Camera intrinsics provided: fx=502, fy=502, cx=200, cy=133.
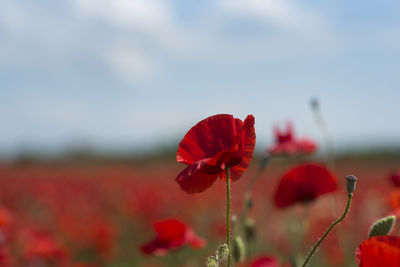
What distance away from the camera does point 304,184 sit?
1598 millimetres

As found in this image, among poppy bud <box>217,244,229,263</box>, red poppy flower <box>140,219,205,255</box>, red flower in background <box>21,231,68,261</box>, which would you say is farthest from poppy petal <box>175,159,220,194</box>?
red flower in background <box>21,231,68,261</box>

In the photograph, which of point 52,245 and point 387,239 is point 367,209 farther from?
point 387,239

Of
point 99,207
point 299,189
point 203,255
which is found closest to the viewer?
point 299,189

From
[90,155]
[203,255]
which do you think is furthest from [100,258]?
[90,155]

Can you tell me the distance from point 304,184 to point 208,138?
0.71 metres

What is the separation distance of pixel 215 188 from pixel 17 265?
404cm

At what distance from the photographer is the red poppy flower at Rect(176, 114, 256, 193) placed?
96 cm

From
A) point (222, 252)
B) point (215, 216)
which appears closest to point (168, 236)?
point (222, 252)

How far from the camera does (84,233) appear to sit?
432 cm

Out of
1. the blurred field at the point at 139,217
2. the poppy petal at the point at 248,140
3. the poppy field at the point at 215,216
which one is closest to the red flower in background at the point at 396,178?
the poppy field at the point at 215,216

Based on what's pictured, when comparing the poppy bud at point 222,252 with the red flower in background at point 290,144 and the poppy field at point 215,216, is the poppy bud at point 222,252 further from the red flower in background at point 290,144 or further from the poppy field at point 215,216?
the red flower in background at point 290,144

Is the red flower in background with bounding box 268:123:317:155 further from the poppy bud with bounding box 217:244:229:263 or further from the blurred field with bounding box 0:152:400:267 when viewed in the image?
the blurred field with bounding box 0:152:400:267

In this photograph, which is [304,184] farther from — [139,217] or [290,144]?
[139,217]

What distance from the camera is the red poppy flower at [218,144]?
3.16 feet
